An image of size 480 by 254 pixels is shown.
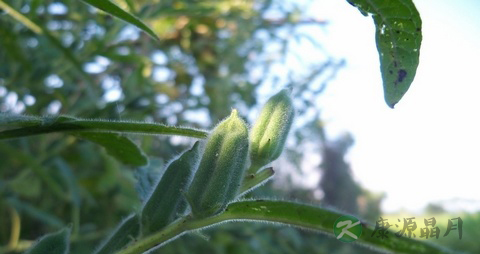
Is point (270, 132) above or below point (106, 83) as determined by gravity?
above

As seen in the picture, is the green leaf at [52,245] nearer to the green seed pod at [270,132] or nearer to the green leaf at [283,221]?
the green leaf at [283,221]

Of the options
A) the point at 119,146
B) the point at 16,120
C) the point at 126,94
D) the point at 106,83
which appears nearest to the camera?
the point at 16,120

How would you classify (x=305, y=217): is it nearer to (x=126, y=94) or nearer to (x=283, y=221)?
(x=283, y=221)

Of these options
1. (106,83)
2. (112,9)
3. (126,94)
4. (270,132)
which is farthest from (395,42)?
(106,83)

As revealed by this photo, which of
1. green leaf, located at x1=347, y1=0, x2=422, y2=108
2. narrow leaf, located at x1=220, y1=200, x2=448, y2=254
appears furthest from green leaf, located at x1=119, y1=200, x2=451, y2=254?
green leaf, located at x1=347, y1=0, x2=422, y2=108

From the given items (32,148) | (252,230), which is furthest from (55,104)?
(252,230)

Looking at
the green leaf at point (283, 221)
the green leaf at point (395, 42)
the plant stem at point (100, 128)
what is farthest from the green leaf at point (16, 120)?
the green leaf at point (395, 42)

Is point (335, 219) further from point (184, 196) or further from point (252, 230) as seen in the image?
point (252, 230)
